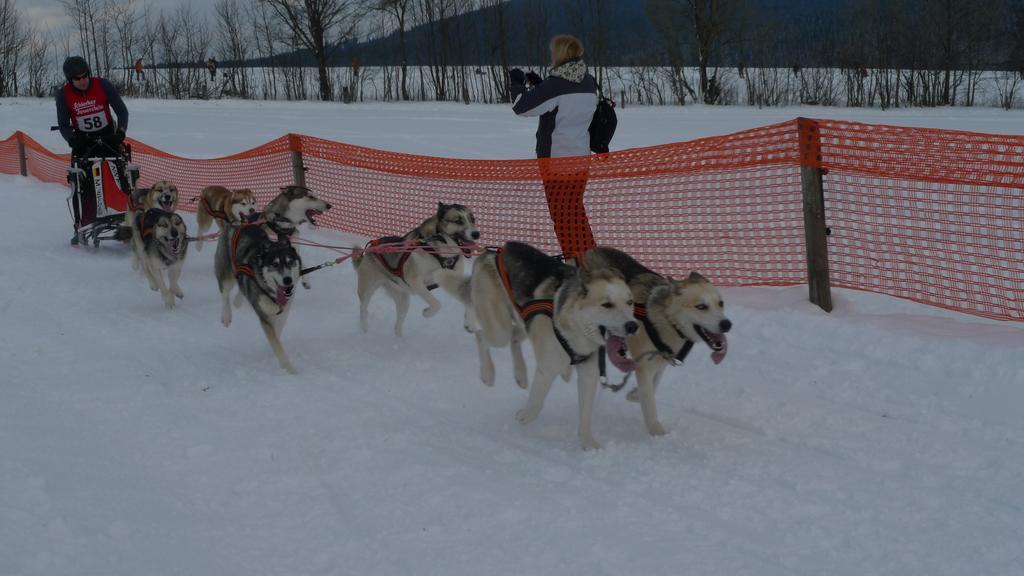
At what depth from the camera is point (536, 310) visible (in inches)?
164

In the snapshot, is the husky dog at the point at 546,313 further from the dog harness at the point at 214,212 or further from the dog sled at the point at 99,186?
the dog sled at the point at 99,186

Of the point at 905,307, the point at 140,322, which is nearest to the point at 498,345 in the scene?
the point at 905,307

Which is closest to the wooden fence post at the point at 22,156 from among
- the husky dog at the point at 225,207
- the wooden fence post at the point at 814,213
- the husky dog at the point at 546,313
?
the husky dog at the point at 225,207

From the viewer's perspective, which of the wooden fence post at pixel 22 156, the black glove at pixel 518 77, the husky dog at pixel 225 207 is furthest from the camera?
the wooden fence post at pixel 22 156

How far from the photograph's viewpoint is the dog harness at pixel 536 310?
396 cm

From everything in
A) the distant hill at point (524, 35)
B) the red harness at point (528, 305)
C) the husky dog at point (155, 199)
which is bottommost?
the red harness at point (528, 305)

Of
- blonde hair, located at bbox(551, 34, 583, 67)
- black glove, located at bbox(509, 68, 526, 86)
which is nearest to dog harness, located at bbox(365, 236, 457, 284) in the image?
black glove, located at bbox(509, 68, 526, 86)

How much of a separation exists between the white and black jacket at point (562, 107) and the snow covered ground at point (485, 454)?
5.43 feet

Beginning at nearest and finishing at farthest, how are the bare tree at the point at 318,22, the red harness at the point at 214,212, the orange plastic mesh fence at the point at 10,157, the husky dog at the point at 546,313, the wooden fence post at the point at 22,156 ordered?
the husky dog at the point at 546,313
the red harness at the point at 214,212
the wooden fence post at the point at 22,156
the orange plastic mesh fence at the point at 10,157
the bare tree at the point at 318,22

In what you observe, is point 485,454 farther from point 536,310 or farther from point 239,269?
point 239,269

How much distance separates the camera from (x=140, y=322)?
6.87m

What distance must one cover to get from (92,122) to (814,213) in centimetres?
775

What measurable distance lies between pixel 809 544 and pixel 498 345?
2.18 m

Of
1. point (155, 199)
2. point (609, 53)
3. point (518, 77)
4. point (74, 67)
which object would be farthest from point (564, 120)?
point (609, 53)
